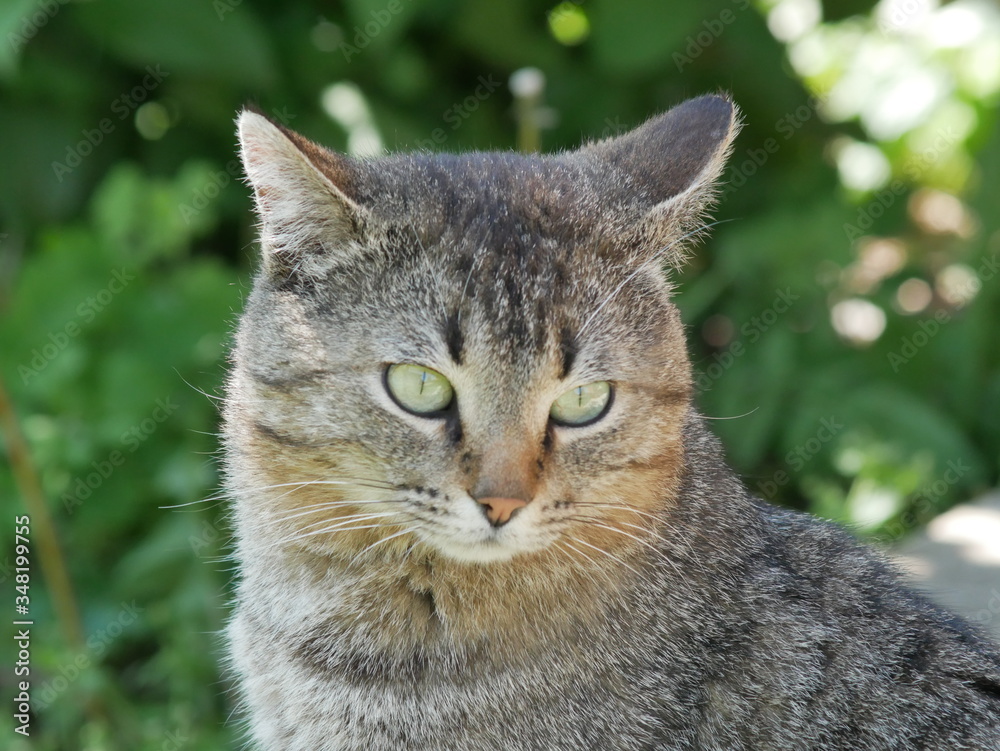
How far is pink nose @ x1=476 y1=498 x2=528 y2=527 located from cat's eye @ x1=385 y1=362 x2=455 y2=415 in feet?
0.76

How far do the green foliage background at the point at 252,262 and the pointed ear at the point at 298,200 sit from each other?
1402 millimetres

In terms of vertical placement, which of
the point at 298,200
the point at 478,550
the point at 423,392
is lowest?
the point at 478,550

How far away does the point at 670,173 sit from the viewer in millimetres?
2699

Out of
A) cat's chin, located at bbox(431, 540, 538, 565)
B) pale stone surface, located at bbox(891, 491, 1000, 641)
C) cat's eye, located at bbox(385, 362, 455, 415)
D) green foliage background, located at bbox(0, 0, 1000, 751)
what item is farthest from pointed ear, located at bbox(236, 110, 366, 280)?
pale stone surface, located at bbox(891, 491, 1000, 641)

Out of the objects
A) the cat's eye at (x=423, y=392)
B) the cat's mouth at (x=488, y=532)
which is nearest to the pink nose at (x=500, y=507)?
the cat's mouth at (x=488, y=532)

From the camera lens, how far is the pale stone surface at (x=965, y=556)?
11.8 feet

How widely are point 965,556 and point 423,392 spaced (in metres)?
2.45

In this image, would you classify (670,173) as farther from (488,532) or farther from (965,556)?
(965,556)

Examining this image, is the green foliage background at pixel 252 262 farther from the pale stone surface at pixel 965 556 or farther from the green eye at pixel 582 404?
the green eye at pixel 582 404

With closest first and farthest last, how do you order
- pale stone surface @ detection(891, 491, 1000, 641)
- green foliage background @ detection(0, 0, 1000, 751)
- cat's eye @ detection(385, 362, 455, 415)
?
cat's eye @ detection(385, 362, 455, 415), pale stone surface @ detection(891, 491, 1000, 641), green foliage background @ detection(0, 0, 1000, 751)

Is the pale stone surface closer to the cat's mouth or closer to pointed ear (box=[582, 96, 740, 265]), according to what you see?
pointed ear (box=[582, 96, 740, 265])

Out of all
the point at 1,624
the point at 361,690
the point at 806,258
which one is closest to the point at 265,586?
the point at 361,690

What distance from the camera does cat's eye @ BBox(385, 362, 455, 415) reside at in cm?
242

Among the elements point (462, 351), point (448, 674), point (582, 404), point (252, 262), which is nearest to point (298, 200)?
point (462, 351)
